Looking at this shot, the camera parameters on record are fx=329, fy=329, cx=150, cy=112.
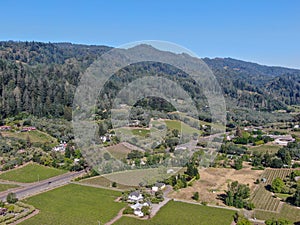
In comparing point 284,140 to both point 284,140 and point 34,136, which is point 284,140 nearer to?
point 284,140

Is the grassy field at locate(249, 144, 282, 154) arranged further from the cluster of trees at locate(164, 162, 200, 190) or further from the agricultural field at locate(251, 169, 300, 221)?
the cluster of trees at locate(164, 162, 200, 190)

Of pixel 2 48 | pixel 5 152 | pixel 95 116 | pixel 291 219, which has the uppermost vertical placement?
pixel 2 48

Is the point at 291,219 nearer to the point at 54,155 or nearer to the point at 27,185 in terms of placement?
the point at 27,185

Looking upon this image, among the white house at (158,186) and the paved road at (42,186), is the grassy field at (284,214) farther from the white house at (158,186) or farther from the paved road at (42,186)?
the paved road at (42,186)

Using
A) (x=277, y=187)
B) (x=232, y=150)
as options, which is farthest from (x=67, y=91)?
(x=277, y=187)

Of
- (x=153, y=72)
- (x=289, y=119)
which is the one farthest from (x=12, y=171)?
(x=289, y=119)

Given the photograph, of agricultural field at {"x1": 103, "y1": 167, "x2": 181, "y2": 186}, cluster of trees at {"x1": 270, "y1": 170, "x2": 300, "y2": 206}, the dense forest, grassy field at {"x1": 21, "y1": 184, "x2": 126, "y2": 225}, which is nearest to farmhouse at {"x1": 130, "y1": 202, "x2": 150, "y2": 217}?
grassy field at {"x1": 21, "y1": 184, "x2": 126, "y2": 225}
